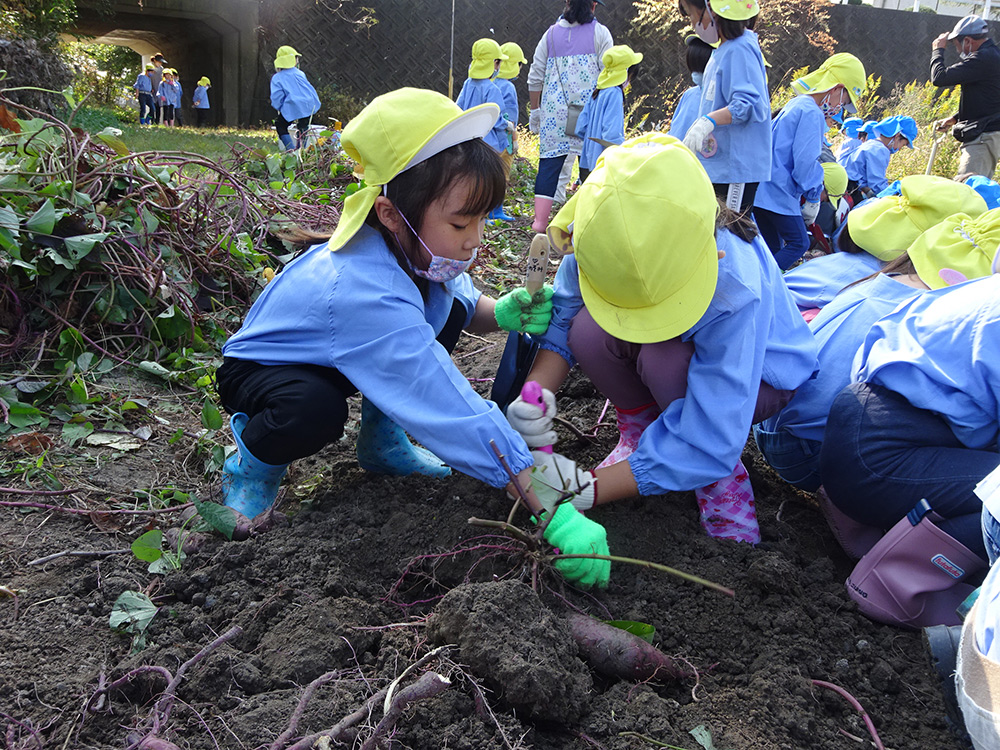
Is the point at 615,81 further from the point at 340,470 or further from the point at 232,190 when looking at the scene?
the point at 340,470

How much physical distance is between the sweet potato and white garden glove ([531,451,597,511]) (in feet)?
1.11

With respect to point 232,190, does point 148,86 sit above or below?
below

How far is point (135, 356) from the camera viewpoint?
261cm

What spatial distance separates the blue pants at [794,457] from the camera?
196 centimetres

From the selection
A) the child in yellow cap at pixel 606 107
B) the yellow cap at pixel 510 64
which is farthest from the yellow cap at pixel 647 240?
the yellow cap at pixel 510 64

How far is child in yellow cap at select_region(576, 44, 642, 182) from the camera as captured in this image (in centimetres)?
509

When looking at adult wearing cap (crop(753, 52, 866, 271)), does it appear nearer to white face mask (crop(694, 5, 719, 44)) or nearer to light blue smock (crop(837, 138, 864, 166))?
white face mask (crop(694, 5, 719, 44))

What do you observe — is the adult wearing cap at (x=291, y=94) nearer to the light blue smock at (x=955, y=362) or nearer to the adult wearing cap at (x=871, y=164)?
the adult wearing cap at (x=871, y=164)

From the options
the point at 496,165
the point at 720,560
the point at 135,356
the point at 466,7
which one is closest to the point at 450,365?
the point at 496,165

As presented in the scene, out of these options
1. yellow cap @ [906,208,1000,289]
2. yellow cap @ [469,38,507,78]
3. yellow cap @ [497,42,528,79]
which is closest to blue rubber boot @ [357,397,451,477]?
yellow cap @ [906,208,1000,289]

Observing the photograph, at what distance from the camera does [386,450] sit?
2.07 metres

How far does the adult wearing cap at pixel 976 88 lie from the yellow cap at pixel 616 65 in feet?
8.28

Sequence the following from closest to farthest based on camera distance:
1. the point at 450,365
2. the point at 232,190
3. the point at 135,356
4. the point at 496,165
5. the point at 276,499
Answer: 1. the point at 450,365
2. the point at 496,165
3. the point at 276,499
4. the point at 135,356
5. the point at 232,190

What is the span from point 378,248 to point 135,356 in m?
1.35
